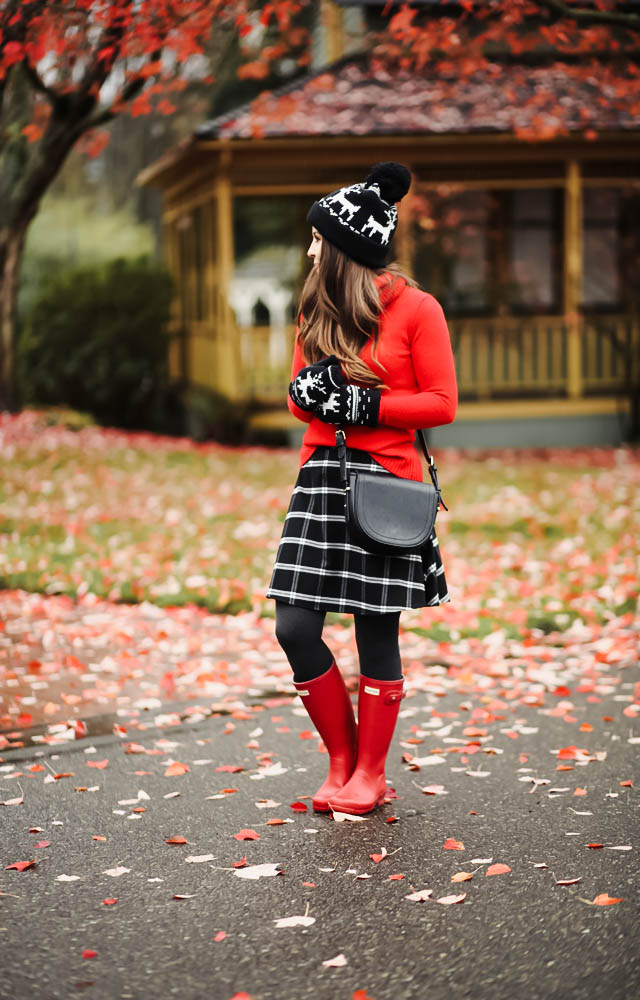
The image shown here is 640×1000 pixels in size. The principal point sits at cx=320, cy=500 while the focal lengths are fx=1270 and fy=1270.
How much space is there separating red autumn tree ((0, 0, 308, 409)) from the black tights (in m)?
5.10

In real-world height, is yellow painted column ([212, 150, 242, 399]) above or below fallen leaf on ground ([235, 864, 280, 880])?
above

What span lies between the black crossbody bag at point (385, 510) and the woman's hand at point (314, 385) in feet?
0.49

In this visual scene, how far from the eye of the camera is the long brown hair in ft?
12.8

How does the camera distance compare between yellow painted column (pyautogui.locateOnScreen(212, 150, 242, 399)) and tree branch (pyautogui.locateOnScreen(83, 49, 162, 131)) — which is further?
yellow painted column (pyautogui.locateOnScreen(212, 150, 242, 399))

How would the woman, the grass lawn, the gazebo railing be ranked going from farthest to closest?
1. the gazebo railing
2. the grass lawn
3. the woman

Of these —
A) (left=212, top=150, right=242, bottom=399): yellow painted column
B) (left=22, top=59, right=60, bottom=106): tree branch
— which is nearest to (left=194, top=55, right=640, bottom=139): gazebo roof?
(left=212, top=150, right=242, bottom=399): yellow painted column

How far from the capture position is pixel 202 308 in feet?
65.3

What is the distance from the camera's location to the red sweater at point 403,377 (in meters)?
3.87

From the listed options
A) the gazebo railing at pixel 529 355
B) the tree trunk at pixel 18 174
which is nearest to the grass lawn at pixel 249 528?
the gazebo railing at pixel 529 355

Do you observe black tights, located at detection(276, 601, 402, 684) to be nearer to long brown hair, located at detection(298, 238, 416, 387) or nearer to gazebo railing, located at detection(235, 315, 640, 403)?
long brown hair, located at detection(298, 238, 416, 387)

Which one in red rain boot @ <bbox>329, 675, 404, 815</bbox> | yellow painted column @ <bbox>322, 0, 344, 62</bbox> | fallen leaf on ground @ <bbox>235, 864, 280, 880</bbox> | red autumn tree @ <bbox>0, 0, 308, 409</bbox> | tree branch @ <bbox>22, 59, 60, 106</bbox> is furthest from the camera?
yellow painted column @ <bbox>322, 0, 344, 62</bbox>

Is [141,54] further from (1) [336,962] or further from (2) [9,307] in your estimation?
(1) [336,962]

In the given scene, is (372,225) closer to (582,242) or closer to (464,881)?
(464,881)

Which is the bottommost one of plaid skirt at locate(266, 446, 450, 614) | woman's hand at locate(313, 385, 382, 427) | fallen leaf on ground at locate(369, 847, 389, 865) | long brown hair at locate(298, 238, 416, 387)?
fallen leaf on ground at locate(369, 847, 389, 865)
